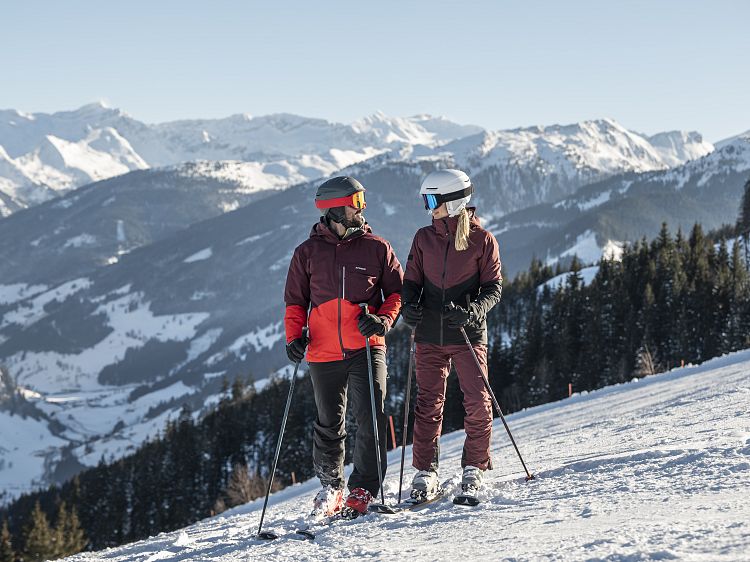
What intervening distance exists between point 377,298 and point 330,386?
91 centimetres

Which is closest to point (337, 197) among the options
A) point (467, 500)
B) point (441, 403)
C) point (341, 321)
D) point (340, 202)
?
point (340, 202)

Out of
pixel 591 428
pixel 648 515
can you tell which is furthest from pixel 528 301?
pixel 648 515

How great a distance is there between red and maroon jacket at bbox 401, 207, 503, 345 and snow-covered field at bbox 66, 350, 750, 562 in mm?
1462

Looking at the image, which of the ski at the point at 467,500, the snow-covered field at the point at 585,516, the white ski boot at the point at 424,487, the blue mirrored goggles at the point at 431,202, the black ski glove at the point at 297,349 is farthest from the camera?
the blue mirrored goggles at the point at 431,202

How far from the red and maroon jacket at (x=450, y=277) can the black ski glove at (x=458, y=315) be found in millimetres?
251

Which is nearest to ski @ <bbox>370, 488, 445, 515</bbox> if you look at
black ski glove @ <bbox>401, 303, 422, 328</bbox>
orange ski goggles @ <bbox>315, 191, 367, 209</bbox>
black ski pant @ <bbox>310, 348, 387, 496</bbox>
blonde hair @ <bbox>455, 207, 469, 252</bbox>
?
black ski pant @ <bbox>310, 348, 387, 496</bbox>

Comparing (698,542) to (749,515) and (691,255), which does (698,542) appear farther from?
(691,255)

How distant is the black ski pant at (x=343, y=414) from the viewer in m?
6.60

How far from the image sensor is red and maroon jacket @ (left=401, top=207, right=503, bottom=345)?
6676 mm

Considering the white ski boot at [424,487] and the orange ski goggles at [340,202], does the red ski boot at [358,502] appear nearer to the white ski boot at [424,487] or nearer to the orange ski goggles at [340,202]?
the white ski boot at [424,487]

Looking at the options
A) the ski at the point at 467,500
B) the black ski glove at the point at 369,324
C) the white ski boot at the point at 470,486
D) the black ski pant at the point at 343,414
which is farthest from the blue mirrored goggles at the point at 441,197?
the ski at the point at 467,500

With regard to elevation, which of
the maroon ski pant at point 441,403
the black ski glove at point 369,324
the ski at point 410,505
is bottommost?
the ski at point 410,505

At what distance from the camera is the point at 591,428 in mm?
11078

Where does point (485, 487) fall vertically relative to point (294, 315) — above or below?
below
